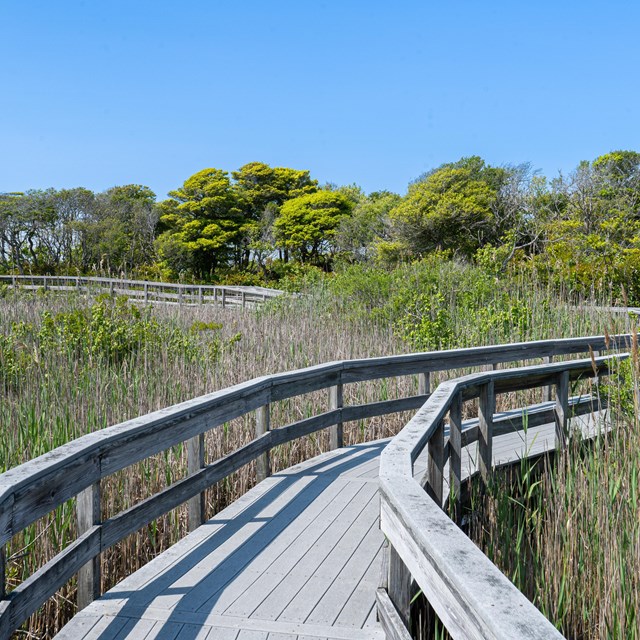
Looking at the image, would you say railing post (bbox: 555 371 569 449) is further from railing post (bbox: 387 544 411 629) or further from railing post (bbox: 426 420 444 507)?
railing post (bbox: 387 544 411 629)

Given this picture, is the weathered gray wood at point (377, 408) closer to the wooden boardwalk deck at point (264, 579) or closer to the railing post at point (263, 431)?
the railing post at point (263, 431)

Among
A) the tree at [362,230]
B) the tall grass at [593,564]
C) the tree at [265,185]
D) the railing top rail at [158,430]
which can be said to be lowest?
the tall grass at [593,564]

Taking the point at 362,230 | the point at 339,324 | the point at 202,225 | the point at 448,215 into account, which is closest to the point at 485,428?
the point at 339,324

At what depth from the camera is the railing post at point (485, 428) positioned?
4188mm

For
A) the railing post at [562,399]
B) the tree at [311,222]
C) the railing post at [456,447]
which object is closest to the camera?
the railing post at [456,447]

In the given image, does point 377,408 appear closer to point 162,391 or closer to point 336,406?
point 336,406

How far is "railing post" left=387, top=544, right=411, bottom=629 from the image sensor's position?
2223 millimetres

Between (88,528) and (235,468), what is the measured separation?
1309 millimetres

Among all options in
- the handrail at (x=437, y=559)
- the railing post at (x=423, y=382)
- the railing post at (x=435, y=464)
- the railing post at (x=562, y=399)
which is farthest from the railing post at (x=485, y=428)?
the railing post at (x=423, y=382)

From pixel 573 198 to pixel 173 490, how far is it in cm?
2108

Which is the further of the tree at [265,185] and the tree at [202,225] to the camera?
the tree at [265,185]

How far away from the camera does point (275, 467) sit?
5.07 meters

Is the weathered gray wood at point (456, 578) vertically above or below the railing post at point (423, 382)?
above

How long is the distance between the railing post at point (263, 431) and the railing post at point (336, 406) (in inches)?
33.1
